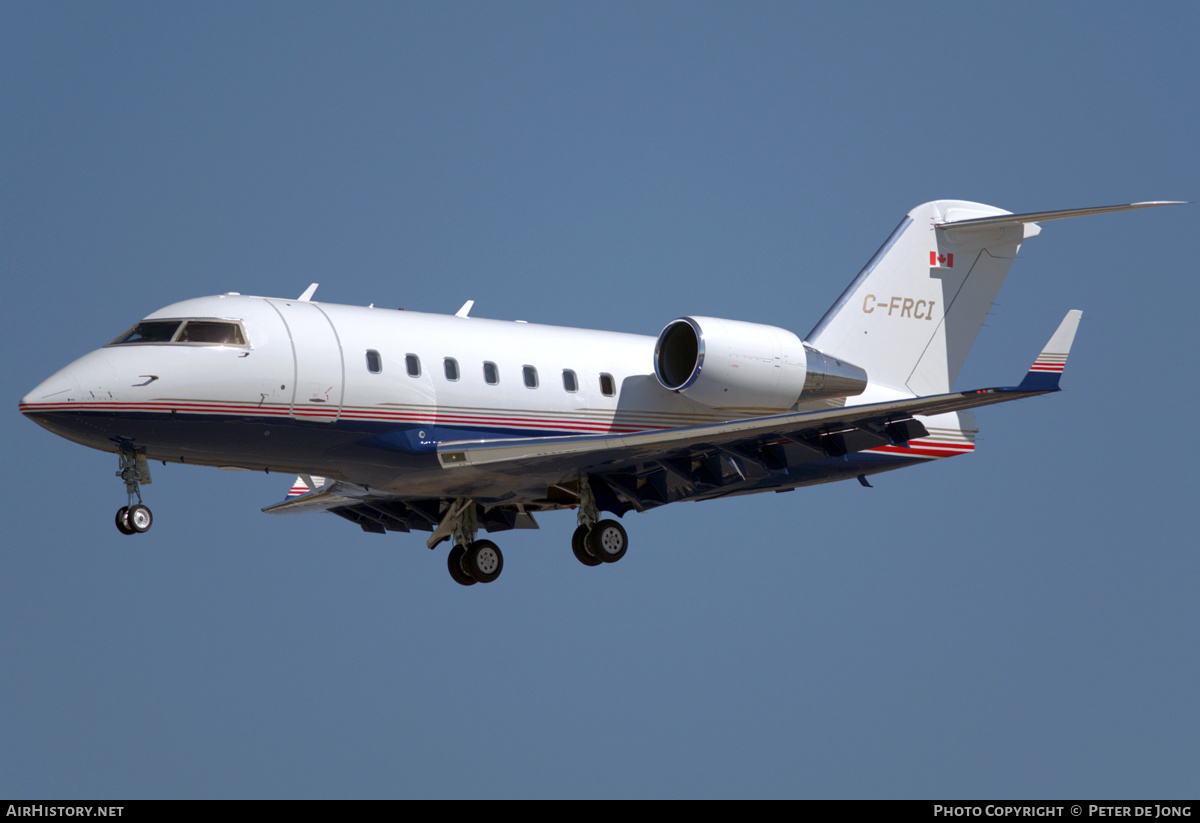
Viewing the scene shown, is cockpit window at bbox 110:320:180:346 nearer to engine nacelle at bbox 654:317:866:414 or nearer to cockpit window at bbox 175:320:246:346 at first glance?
cockpit window at bbox 175:320:246:346

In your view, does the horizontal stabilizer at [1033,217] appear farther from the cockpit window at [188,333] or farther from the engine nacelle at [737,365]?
the cockpit window at [188,333]

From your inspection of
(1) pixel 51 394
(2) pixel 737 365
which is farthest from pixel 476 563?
(1) pixel 51 394

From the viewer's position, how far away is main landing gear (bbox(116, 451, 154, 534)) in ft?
57.7

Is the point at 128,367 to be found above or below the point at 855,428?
above

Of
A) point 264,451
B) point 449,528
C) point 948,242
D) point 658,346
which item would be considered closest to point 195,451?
point 264,451

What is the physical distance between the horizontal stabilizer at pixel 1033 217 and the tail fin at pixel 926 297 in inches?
0.9

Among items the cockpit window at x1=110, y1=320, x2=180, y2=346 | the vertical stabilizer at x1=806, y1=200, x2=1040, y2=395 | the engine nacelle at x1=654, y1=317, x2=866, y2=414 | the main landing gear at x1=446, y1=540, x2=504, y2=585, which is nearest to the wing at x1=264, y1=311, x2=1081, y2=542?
the main landing gear at x1=446, y1=540, x2=504, y2=585

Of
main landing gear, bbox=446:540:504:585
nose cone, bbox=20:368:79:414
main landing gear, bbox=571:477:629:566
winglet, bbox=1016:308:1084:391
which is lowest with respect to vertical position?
main landing gear, bbox=446:540:504:585

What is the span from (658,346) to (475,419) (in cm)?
326

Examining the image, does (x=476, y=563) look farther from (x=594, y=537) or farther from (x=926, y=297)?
(x=926, y=297)

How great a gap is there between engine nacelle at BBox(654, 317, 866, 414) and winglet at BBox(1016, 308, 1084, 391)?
438cm

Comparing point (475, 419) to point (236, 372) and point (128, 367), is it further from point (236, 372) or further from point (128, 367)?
point (128, 367)

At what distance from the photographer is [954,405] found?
18.8 metres

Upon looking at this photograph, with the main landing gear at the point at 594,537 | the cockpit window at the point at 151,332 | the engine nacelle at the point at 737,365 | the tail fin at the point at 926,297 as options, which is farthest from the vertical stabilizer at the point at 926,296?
the cockpit window at the point at 151,332
